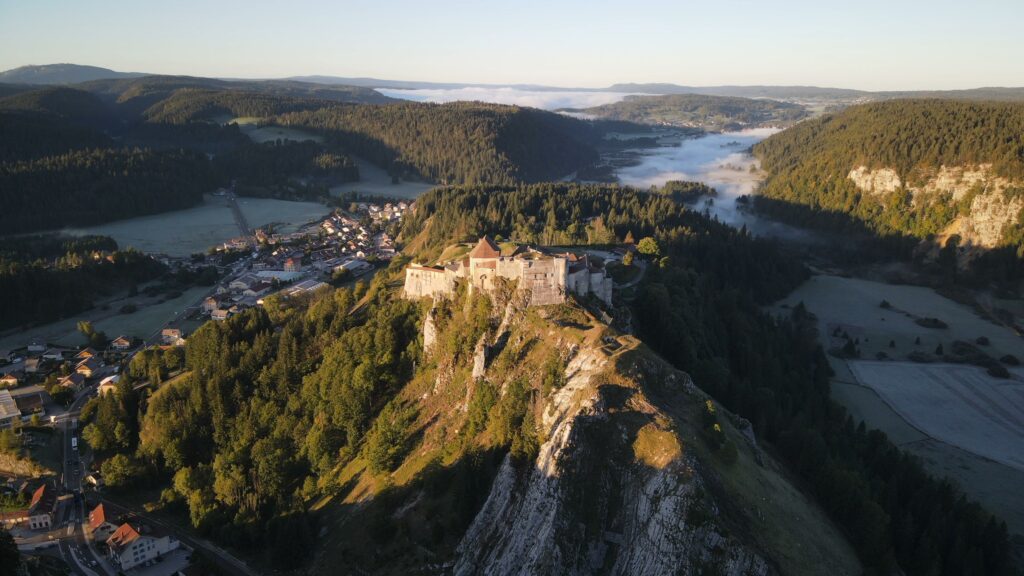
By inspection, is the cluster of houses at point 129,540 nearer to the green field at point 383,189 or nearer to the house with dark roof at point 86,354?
the house with dark roof at point 86,354

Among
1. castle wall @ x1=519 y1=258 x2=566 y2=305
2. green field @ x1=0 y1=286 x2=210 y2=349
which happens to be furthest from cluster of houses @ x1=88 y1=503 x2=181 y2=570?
green field @ x1=0 y1=286 x2=210 y2=349

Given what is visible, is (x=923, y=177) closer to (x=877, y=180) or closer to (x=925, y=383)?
(x=877, y=180)

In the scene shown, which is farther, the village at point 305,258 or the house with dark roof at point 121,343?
the village at point 305,258

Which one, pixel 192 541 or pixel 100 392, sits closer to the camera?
pixel 192 541

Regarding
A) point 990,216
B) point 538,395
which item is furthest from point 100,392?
point 990,216

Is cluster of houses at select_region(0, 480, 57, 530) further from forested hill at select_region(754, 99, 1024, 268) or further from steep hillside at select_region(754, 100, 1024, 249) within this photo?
steep hillside at select_region(754, 100, 1024, 249)

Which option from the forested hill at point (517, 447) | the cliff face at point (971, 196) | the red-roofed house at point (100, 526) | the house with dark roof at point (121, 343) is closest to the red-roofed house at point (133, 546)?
the red-roofed house at point (100, 526)

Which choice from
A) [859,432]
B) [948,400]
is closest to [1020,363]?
[948,400]

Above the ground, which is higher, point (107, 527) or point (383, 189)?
point (383, 189)
